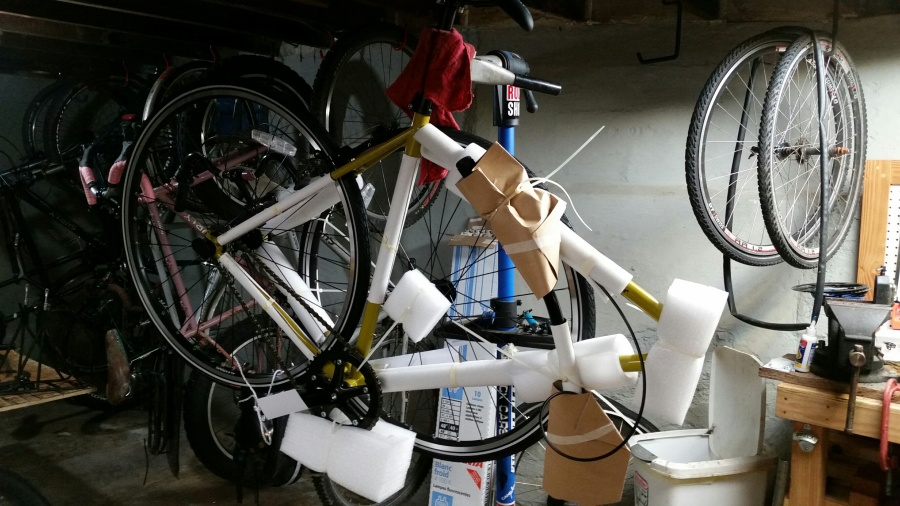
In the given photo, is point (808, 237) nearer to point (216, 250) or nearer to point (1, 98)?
point (216, 250)

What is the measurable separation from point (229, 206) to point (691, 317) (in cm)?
160

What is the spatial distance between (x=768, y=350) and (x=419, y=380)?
127 cm

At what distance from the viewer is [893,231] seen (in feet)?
5.84

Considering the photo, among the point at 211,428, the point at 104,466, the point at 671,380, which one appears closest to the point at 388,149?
the point at 671,380

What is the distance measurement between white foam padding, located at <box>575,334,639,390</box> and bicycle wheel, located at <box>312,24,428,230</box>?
105 centimetres

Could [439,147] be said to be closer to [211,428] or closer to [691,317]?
[691,317]

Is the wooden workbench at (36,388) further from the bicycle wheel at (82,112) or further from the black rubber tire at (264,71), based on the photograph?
the black rubber tire at (264,71)

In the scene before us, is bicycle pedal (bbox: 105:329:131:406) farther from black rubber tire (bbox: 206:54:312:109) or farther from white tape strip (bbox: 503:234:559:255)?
white tape strip (bbox: 503:234:559:255)

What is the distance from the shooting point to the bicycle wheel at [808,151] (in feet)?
5.03

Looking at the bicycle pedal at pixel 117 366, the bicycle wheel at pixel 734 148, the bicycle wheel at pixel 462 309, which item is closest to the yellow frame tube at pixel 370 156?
the bicycle wheel at pixel 462 309

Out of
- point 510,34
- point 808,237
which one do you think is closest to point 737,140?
point 808,237

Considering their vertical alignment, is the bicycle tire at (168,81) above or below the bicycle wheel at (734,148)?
above

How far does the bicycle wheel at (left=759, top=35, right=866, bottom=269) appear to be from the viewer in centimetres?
153

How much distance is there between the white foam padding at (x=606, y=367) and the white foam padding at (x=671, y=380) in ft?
0.17
